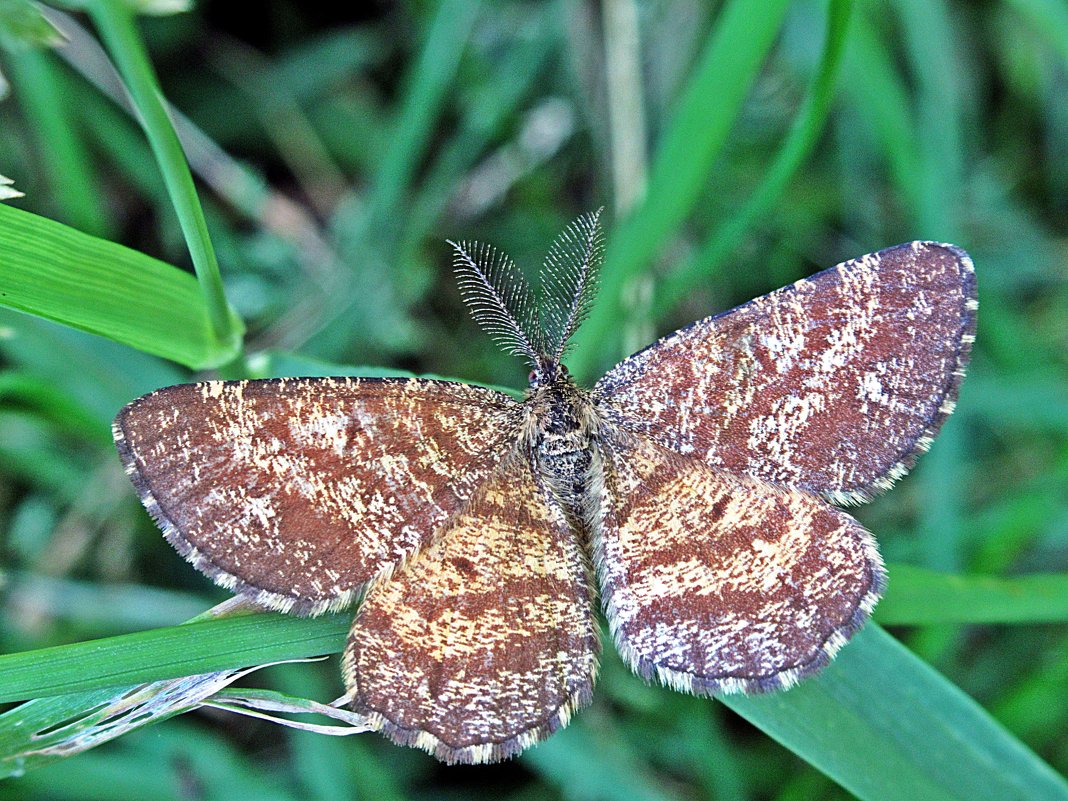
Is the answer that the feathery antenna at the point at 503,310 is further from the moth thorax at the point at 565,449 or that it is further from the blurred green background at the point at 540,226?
the blurred green background at the point at 540,226

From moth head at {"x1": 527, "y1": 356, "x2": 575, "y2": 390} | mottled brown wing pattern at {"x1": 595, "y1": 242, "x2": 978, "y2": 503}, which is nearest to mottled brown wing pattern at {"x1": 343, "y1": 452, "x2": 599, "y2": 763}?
moth head at {"x1": 527, "y1": 356, "x2": 575, "y2": 390}

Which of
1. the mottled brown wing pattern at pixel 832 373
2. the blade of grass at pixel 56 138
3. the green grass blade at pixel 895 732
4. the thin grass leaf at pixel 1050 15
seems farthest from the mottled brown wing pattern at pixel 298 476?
the thin grass leaf at pixel 1050 15

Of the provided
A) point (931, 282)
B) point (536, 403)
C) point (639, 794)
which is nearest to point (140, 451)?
point (536, 403)

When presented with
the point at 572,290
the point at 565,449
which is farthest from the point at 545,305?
the point at 565,449

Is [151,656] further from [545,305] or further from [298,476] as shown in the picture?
[545,305]

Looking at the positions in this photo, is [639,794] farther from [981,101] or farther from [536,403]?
[981,101]

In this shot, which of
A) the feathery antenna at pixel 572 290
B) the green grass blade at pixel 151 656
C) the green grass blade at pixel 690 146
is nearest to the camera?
the green grass blade at pixel 151 656
